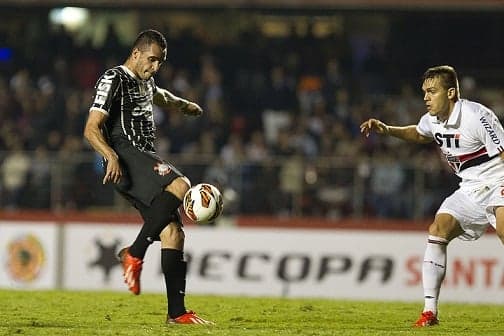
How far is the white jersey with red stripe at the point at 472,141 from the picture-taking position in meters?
9.85

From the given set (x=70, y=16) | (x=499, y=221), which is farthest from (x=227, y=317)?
(x=70, y=16)

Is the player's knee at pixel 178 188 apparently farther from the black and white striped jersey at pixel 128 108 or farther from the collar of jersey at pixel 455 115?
the collar of jersey at pixel 455 115

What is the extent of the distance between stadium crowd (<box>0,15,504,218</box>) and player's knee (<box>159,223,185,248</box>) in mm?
8952

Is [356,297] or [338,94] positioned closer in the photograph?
[356,297]

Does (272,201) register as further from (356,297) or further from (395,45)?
(395,45)

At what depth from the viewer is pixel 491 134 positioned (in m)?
9.83

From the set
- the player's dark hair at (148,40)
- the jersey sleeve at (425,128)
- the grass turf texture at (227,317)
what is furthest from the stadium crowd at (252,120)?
the player's dark hair at (148,40)

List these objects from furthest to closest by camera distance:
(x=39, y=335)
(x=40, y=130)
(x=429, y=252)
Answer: (x=40, y=130) < (x=429, y=252) < (x=39, y=335)

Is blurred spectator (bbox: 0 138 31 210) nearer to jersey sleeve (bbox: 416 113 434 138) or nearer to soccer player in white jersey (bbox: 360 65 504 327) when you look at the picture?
jersey sleeve (bbox: 416 113 434 138)

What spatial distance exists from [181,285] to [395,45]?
14.1 m

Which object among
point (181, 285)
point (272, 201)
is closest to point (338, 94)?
point (272, 201)

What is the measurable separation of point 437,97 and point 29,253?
10.0 metres

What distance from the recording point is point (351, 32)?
22922 millimetres

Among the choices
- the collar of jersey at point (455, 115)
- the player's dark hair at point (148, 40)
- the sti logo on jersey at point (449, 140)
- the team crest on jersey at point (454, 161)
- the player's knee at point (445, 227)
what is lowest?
the player's knee at point (445, 227)
